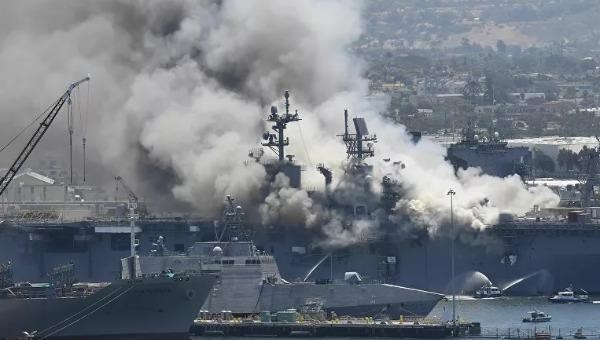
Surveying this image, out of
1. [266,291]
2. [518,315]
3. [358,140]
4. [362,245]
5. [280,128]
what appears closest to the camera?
[266,291]

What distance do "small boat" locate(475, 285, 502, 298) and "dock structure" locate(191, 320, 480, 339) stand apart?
15236 mm

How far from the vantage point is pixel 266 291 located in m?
94.0

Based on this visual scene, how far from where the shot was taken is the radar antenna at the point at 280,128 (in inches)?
4365

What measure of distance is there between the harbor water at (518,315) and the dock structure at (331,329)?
1320mm

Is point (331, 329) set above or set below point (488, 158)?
below

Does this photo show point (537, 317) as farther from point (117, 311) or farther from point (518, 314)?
point (117, 311)

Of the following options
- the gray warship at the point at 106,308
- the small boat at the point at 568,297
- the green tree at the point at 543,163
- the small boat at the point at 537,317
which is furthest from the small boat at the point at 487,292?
the green tree at the point at 543,163

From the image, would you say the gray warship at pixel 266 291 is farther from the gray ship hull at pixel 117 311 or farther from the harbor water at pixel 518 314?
the gray ship hull at pixel 117 311

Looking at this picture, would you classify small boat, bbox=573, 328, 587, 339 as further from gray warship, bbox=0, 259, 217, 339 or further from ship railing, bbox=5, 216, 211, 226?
ship railing, bbox=5, 216, 211, 226

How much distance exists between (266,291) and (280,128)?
1861cm

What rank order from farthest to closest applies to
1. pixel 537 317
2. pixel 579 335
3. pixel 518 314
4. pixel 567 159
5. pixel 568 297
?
pixel 567 159 < pixel 568 297 < pixel 518 314 < pixel 537 317 < pixel 579 335

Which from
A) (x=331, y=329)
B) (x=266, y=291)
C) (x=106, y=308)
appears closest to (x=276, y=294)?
(x=266, y=291)

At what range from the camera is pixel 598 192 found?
13288cm

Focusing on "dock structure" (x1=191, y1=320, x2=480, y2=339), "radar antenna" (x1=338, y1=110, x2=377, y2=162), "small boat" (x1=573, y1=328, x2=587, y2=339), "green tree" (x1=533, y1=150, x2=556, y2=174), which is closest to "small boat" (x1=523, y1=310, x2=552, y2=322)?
"small boat" (x1=573, y1=328, x2=587, y2=339)
